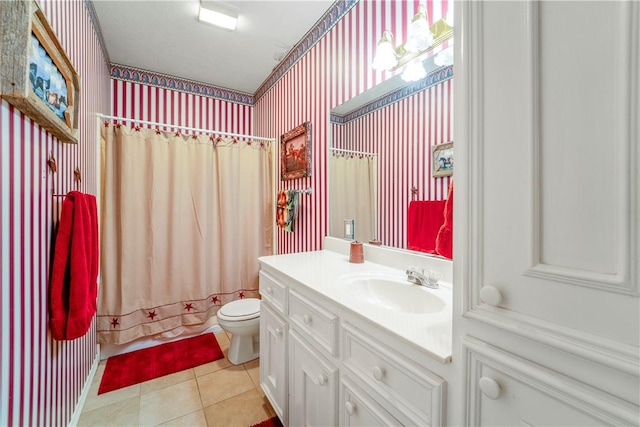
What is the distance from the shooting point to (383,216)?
1.57 m

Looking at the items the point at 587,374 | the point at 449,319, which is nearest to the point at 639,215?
the point at 587,374

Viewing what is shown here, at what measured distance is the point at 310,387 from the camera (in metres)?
1.13

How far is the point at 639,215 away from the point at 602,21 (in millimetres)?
295

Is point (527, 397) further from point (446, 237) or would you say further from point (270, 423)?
point (270, 423)

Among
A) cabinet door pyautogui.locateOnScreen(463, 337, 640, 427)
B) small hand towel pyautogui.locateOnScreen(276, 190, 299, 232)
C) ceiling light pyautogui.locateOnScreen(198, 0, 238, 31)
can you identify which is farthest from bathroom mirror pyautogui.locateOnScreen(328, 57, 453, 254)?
ceiling light pyautogui.locateOnScreen(198, 0, 238, 31)

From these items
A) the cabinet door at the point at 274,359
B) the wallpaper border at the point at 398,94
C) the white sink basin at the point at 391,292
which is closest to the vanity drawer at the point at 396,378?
the white sink basin at the point at 391,292

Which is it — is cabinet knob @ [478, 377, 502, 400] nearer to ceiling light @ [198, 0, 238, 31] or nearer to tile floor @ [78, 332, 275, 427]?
tile floor @ [78, 332, 275, 427]

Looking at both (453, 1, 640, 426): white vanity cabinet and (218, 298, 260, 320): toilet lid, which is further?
(218, 298, 260, 320): toilet lid

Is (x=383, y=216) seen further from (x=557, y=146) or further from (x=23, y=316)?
(x=23, y=316)

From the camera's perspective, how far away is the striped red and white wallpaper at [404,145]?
123 cm

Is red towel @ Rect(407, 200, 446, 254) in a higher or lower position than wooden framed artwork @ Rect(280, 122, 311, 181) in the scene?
lower

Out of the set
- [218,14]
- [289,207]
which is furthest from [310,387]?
[218,14]

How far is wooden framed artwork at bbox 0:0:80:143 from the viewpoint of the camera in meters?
0.77

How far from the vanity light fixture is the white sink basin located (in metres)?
0.99
